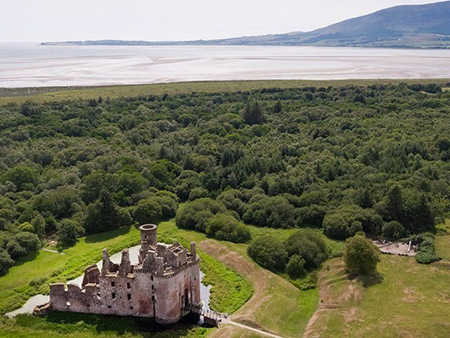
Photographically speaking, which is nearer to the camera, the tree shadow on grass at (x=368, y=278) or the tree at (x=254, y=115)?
the tree shadow on grass at (x=368, y=278)

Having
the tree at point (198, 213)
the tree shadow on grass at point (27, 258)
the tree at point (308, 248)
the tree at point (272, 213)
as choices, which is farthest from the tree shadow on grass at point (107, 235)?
the tree at point (308, 248)

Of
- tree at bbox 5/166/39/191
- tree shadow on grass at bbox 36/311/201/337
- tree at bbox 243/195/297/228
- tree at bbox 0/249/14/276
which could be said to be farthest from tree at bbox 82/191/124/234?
tree shadow on grass at bbox 36/311/201/337

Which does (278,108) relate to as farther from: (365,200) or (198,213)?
(198,213)

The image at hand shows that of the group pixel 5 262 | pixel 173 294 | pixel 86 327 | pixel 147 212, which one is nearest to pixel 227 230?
pixel 147 212

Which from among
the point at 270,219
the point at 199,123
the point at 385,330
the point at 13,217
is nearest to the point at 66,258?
the point at 13,217

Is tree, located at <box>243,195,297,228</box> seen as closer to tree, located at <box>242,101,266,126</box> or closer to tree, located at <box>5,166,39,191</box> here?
tree, located at <box>5,166,39,191</box>

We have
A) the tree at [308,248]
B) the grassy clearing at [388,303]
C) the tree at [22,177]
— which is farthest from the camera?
the tree at [22,177]

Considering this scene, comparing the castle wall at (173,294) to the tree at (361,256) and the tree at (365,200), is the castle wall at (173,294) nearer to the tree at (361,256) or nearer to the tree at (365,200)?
the tree at (361,256)

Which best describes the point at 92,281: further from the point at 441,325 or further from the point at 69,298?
the point at 441,325
